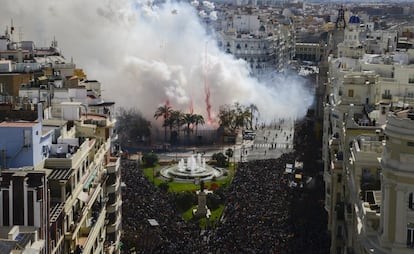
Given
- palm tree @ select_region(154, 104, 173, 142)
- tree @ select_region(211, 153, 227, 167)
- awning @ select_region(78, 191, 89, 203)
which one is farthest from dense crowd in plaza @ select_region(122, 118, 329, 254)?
palm tree @ select_region(154, 104, 173, 142)

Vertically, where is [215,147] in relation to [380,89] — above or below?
below

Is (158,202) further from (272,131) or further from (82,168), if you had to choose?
(272,131)

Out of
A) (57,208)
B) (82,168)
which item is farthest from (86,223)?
(57,208)

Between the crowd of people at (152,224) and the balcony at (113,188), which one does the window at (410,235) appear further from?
the crowd of people at (152,224)

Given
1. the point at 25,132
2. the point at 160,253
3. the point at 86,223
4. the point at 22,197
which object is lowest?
the point at 160,253

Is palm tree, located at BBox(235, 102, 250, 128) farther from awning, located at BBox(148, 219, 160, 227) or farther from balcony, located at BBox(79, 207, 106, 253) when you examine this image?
balcony, located at BBox(79, 207, 106, 253)

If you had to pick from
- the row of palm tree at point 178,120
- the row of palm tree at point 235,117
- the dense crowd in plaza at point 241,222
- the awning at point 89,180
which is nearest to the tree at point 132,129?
the row of palm tree at point 178,120
